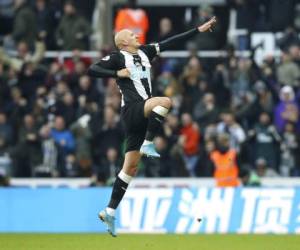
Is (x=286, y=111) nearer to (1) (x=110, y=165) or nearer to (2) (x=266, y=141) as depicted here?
(2) (x=266, y=141)

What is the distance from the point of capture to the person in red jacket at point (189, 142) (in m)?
21.9

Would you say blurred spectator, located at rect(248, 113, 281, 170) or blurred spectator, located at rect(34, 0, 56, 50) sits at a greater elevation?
blurred spectator, located at rect(34, 0, 56, 50)

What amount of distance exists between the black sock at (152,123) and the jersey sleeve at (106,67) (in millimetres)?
688

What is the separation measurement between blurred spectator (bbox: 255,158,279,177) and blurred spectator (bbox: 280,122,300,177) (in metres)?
0.25

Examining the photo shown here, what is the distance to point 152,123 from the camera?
591 inches

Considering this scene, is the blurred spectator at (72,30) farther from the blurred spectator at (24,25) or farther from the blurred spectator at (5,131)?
the blurred spectator at (5,131)

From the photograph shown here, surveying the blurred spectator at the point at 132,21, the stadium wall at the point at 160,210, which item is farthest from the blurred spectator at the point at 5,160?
the blurred spectator at the point at 132,21

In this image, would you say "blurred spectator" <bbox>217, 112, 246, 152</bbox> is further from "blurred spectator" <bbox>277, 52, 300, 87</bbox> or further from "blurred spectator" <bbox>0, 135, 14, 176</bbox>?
"blurred spectator" <bbox>0, 135, 14, 176</bbox>

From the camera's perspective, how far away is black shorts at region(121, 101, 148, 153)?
50.1 feet

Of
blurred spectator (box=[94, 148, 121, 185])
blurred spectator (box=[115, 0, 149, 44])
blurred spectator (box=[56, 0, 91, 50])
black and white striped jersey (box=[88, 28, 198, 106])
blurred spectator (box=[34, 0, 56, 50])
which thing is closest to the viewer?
black and white striped jersey (box=[88, 28, 198, 106])

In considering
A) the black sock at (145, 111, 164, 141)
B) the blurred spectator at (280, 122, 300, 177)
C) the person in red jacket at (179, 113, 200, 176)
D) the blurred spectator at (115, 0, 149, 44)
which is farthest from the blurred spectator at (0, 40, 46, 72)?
the black sock at (145, 111, 164, 141)

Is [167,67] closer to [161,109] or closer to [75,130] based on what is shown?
[75,130]

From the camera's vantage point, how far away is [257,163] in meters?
21.5

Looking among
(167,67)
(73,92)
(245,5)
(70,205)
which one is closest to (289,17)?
(245,5)
